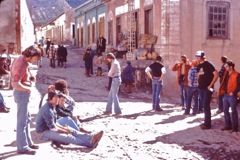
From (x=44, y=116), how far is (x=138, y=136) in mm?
2331

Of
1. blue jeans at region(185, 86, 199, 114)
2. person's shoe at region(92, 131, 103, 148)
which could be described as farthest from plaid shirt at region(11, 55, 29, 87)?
blue jeans at region(185, 86, 199, 114)

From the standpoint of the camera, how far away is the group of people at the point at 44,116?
263 inches

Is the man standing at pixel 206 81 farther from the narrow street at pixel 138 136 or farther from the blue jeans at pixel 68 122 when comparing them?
the blue jeans at pixel 68 122

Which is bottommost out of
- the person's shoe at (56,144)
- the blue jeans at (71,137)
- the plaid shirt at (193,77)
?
the person's shoe at (56,144)

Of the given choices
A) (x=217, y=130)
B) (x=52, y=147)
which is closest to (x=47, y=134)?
(x=52, y=147)

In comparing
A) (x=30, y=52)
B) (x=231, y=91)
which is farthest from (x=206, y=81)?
(x=30, y=52)

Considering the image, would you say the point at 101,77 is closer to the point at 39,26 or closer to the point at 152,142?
the point at 152,142

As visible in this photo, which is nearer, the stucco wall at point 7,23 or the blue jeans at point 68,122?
the blue jeans at point 68,122

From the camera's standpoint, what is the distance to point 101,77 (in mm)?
20594

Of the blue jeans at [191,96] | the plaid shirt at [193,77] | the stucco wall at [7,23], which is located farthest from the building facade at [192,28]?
the stucco wall at [7,23]

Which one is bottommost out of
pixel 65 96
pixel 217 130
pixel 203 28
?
pixel 217 130

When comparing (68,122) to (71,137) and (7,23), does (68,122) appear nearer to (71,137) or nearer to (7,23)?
(71,137)

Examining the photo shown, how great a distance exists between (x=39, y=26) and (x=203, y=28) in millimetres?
36280

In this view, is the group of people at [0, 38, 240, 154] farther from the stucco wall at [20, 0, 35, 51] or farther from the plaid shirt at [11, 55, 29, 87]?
the stucco wall at [20, 0, 35, 51]
